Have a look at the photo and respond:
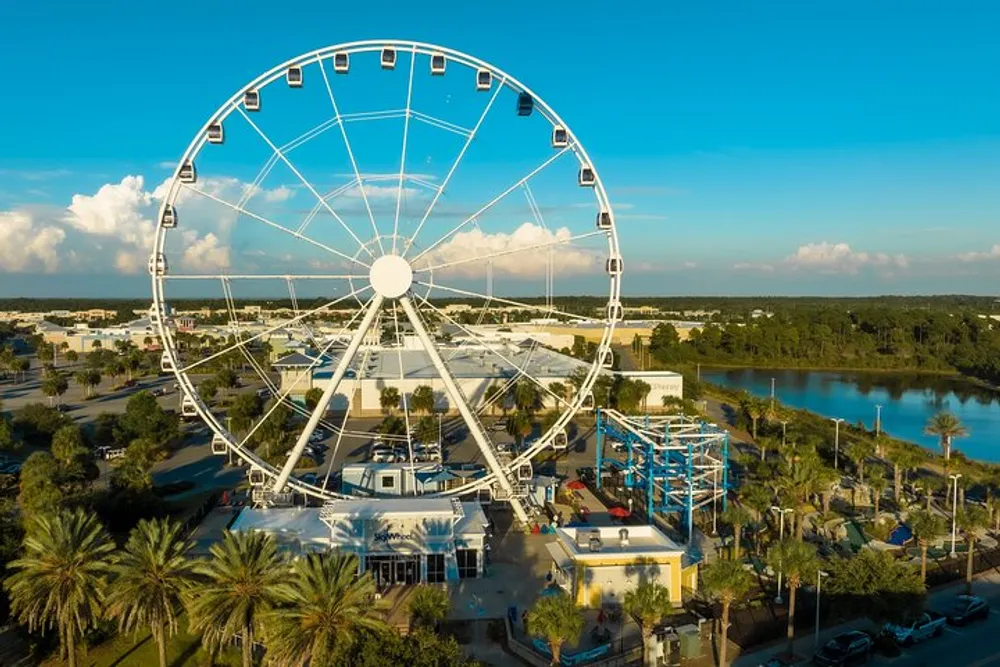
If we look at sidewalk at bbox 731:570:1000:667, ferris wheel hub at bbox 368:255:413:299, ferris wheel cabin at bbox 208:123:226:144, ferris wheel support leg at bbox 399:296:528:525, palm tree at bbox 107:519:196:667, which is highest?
ferris wheel cabin at bbox 208:123:226:144

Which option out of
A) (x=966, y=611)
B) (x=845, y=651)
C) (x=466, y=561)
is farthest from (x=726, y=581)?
(x=466, y=561)

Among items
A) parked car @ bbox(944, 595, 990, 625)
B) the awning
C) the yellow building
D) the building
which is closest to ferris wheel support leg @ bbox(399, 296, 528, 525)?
the building

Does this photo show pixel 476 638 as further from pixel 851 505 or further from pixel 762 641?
pixel 851 505

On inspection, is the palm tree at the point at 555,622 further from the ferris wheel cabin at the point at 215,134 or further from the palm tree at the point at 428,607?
the ferris wheel cabin at the point at 215,134

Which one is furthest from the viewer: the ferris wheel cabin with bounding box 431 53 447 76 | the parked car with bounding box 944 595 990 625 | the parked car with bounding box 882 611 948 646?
the ferris wheel cabin with bounding box 431 53 447 76

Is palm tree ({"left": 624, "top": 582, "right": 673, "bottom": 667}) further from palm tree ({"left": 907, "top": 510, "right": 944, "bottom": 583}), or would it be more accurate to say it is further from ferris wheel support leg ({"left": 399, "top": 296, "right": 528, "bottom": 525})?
palm tree ({"left": 907, "top": 510, "right": 944, "bottom": 583})

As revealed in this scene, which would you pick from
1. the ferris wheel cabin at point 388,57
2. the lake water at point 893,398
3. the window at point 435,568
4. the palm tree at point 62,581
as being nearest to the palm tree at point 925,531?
the window at point 435,568

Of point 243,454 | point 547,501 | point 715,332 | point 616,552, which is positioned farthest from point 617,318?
point 715,332
